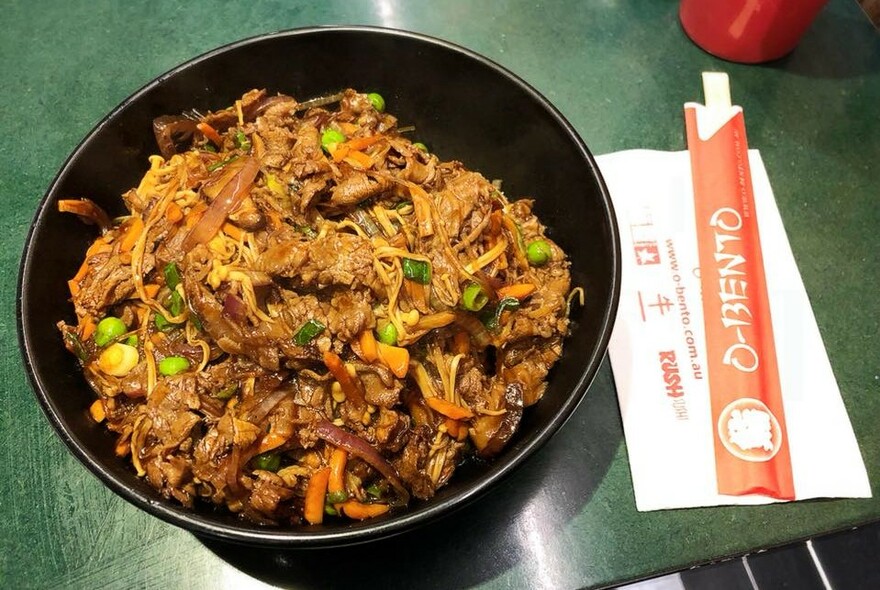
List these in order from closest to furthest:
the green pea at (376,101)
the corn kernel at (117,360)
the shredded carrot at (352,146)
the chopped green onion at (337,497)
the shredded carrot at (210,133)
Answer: the chopped green onion at (337,497), the corn kernel at (117,360), the shredded carrot at (352,146), the shredded carrot at (210,133), the green pea at (376,101)

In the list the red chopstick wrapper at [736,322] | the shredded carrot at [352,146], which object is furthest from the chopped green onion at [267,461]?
the red chopstick wrapper at [736,322]

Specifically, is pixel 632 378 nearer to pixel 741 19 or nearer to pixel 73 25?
pixel 741 19

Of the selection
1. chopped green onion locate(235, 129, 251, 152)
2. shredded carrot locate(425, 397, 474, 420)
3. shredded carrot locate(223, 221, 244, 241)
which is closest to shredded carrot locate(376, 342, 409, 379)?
shredded carrot locate(425, 397, 474, 420)

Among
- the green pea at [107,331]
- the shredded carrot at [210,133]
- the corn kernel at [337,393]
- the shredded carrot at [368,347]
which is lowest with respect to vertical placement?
the corn kernel at [337,393]

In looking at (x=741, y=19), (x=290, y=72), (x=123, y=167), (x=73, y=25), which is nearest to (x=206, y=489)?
(x=123, y=167)

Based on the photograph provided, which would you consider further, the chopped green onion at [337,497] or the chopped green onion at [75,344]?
the chopped green onion at [75,344]

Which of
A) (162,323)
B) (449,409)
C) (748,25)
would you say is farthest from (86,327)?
(748,25)

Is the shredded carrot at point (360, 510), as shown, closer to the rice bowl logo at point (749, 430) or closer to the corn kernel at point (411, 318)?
the corn kernel at point (411, 318)
